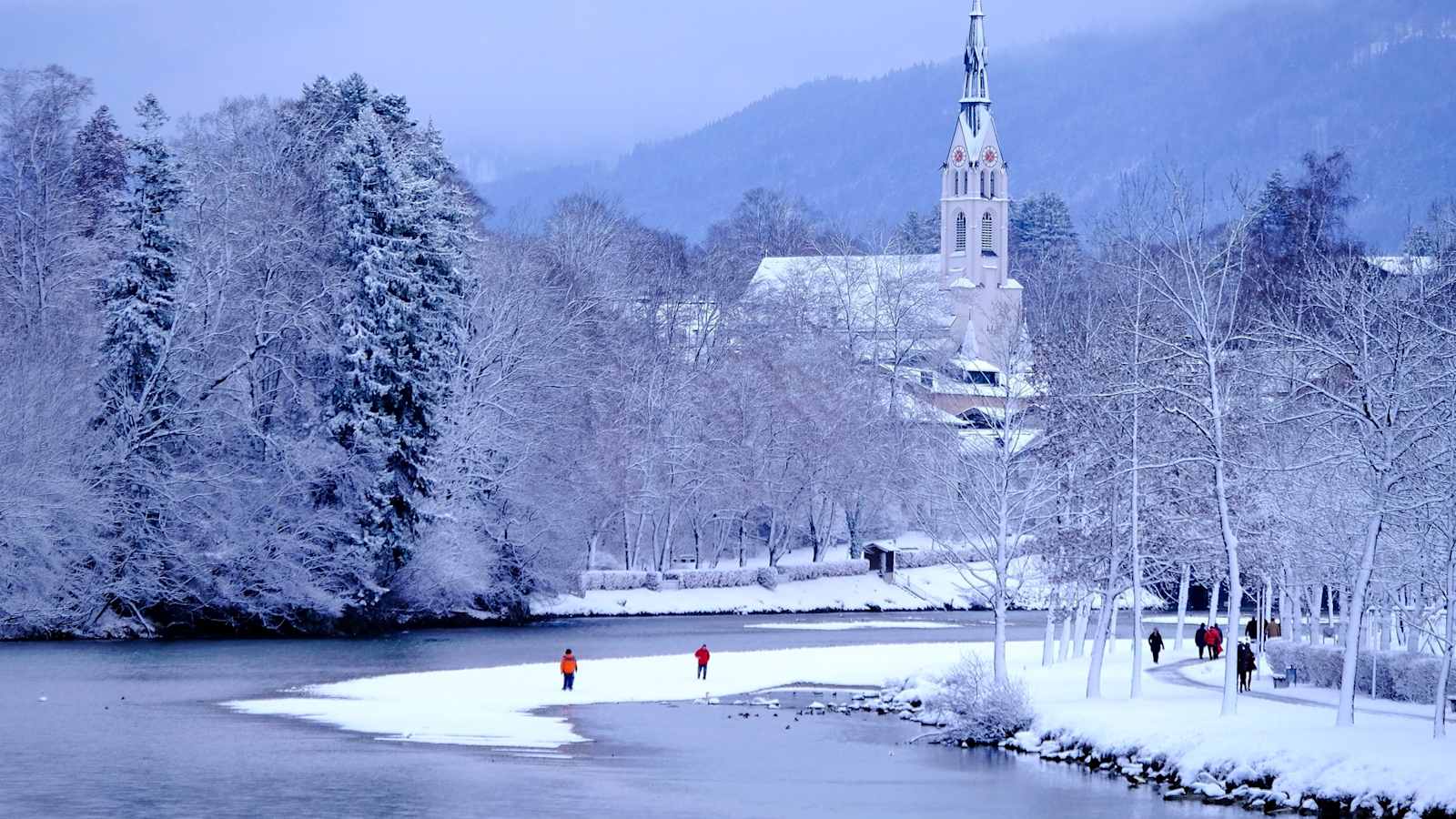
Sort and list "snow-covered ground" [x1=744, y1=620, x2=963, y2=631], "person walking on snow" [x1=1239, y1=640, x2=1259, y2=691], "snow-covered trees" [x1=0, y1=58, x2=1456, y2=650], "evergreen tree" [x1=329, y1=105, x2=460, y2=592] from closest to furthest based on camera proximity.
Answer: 1. "person walking on snow" [x1=1239, y1=640, x2=1259, y2=691]
2. "snow-covered trees" [x1=0, y1=58, x2=1456, y2=650]
3. "evergreen tree" [x1=329, y1=105, x2=460, y2=592]
4. "snow-covered ground" [x1=744, y1=620, x2=963, y2=631]

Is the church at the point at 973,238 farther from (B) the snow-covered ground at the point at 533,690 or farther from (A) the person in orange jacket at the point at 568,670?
(A) the person in orange jacket at the point at 568,670

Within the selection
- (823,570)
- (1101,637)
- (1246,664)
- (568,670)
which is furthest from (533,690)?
(823,570)

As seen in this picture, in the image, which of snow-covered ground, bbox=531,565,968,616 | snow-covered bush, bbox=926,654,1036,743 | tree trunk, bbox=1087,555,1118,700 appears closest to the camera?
snow-covered bush, bbox=926,654,1036,743

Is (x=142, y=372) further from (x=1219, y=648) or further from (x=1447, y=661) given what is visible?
(x=1447, y=661)

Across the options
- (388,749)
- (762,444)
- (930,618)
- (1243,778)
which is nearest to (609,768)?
(388,749)

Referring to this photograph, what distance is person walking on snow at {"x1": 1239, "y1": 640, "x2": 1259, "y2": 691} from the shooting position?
41.8 meters

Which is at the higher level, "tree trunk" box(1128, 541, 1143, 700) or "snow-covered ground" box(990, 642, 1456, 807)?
"tree trunk" box(1128, 541, 1143, 700)

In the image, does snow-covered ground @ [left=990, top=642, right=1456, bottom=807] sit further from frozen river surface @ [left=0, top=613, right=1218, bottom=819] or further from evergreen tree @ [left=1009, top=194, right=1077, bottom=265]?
evergreen tree @ [left=1009, top=194, right=1077, bottom=265]

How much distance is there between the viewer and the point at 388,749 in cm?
3525

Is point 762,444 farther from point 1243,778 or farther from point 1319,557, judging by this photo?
point 1243,778

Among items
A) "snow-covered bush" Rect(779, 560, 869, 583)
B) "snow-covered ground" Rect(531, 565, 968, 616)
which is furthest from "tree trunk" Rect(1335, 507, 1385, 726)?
"snow-covered bush" Rect(779, 560, 869, 583)

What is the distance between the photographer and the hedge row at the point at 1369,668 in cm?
3919

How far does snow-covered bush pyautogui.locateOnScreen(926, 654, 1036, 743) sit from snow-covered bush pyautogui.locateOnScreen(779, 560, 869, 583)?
157 ft

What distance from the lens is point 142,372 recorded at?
63.5 metres
